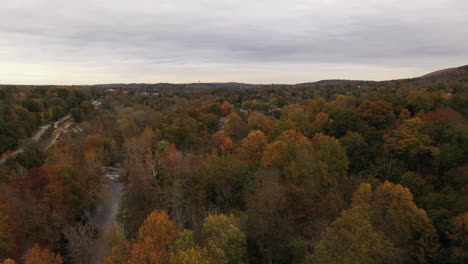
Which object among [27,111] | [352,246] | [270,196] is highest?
[27,111]

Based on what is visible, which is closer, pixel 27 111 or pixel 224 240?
pixel 224 240

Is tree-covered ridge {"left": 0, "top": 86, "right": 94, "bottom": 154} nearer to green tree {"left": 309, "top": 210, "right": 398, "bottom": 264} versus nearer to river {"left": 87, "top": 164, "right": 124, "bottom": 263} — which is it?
river {"left": 87, "top": 164, "right": 124, "bottom": 263}

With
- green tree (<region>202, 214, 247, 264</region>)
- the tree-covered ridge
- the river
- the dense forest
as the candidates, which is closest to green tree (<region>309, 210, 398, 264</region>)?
the dense forest

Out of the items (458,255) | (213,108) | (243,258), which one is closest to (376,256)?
(458,255)

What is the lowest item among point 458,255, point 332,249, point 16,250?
point 16,250

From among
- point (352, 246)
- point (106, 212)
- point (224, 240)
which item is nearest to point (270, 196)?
point (224, 240)

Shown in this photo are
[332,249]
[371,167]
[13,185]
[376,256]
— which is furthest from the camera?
[371,167]

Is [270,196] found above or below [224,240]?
above

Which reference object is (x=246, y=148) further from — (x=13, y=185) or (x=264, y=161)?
(x=13, y=185)

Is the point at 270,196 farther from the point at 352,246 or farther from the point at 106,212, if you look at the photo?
the point at 106,212
